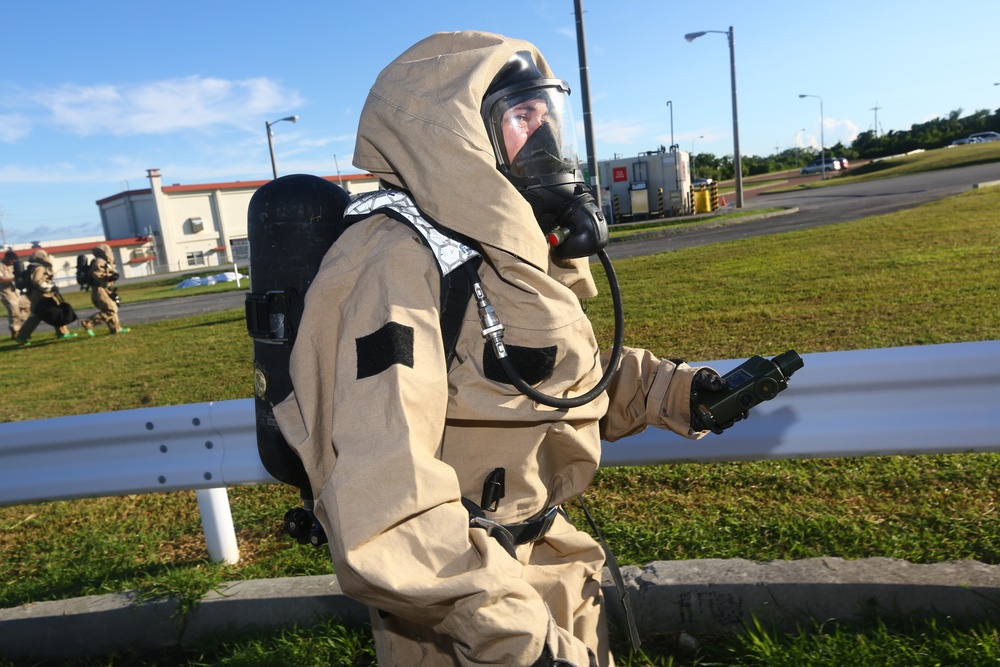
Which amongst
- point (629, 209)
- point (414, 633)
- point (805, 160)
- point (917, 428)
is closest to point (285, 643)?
point (414, 633)

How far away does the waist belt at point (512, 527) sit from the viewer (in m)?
1.73

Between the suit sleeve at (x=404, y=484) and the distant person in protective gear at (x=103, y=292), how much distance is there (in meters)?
13.9

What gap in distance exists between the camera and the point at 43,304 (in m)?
14.1

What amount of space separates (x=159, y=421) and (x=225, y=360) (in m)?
5.97

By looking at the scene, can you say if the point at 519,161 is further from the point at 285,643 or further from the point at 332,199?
the point at 285,643

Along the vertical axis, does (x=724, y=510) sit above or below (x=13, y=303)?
below

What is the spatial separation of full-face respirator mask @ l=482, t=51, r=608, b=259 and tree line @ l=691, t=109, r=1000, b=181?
66.4 metres

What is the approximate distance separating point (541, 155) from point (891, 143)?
81.7 metres

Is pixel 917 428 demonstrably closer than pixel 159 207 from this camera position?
Yes

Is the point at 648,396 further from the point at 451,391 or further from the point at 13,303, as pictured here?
the point at 13,303

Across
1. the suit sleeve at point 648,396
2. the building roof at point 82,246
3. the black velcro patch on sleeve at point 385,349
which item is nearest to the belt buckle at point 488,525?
the black velcro patch on sleeve at point 385,349

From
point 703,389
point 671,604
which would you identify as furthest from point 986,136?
point 703,389

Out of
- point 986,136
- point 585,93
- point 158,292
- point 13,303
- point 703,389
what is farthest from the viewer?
point 986,136

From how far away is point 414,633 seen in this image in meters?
1.84
